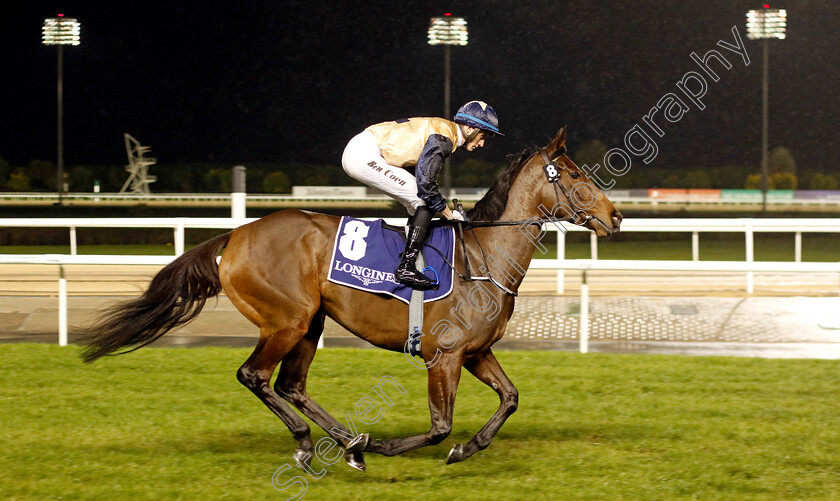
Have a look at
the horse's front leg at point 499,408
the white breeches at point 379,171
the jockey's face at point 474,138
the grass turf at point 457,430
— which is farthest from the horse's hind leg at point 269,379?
the jockey's face at point 474,138

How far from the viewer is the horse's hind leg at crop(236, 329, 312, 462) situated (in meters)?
3.70

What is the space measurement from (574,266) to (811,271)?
162 cm

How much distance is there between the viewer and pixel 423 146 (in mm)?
3785

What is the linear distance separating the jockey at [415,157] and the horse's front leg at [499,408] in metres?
0.46

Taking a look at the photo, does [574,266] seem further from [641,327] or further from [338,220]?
[338,220]

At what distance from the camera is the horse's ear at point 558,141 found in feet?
12.4

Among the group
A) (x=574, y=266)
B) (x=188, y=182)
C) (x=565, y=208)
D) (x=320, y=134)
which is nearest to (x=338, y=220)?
(x=565, y=208)

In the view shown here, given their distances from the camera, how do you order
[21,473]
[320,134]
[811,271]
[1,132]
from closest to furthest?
[21,473] → [811,271] → [320,134] → [1,132]

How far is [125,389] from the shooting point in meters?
5.05

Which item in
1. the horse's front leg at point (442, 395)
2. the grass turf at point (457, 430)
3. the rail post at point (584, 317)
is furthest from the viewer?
the rail post at point (584, 317)

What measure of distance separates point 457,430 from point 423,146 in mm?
1399

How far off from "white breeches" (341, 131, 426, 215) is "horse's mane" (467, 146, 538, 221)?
32 cm

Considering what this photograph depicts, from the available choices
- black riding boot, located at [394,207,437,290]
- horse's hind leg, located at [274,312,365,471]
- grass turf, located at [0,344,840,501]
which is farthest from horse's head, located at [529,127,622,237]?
horse's hind leg, located at [274,312,365,471]

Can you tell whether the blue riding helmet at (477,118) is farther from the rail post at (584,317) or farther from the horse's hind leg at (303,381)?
the rail post at (584,317)
